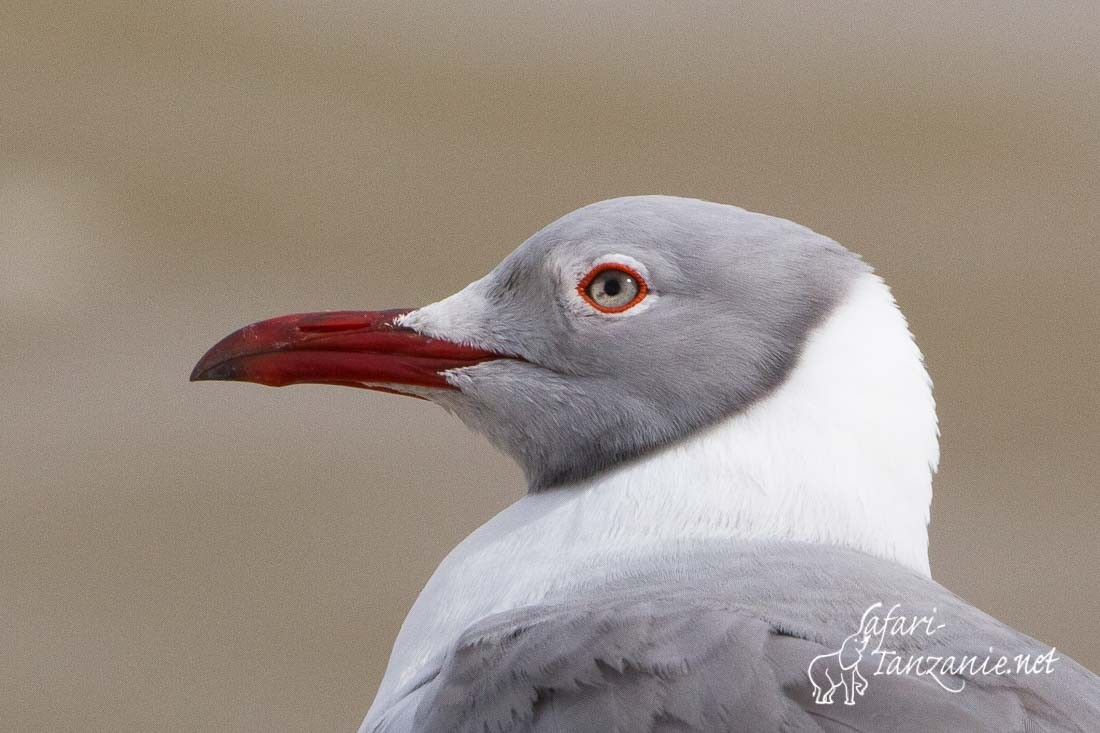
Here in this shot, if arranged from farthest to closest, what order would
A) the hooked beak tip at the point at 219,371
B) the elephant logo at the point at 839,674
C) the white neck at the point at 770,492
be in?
the hooked beak tip at the point at 219,371 < the white neck at the point at 770,492 < the elephant logo at the point at 839,674

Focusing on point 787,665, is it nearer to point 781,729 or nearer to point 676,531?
point 781,729

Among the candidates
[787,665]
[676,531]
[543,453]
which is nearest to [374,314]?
[543,453]

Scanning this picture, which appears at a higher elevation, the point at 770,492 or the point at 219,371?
the point at 219,371

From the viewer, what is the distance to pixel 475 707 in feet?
2.25

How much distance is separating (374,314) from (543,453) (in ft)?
0.46

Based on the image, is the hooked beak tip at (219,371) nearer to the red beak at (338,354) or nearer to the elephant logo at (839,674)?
the red beak at (338,354)

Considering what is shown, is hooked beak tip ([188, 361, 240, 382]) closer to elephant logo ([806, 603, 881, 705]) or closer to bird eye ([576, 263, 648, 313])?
bird eye ([576, 263, 648, 313])

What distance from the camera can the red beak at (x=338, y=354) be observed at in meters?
0.87

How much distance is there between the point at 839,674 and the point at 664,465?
207 millimetres

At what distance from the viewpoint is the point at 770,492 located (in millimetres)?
792

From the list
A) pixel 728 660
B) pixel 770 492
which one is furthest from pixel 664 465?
pixel 728 660

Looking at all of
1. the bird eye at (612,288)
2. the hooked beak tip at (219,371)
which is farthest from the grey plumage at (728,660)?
the hooked beak tip at (219,371)

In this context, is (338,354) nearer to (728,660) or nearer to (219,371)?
(219,371)

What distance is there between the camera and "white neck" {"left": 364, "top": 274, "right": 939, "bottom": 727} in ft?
2.59
